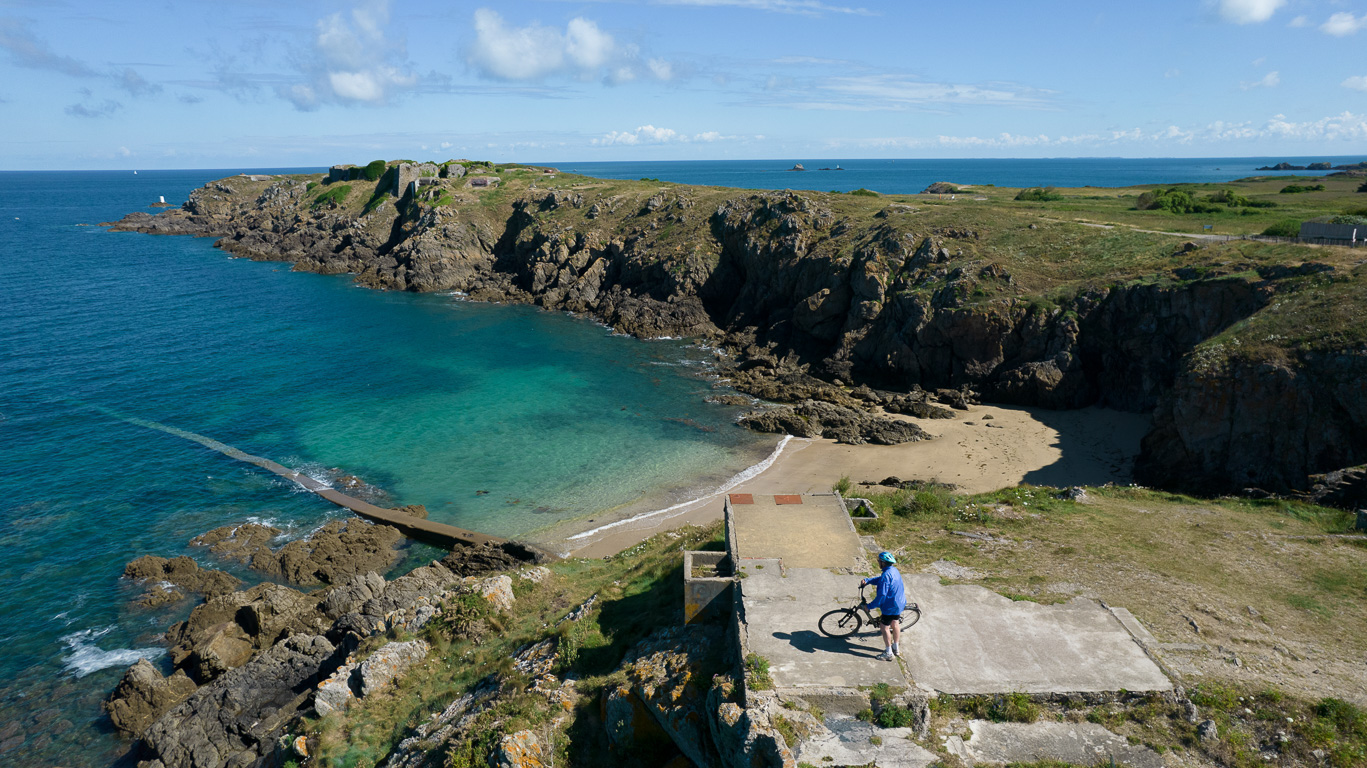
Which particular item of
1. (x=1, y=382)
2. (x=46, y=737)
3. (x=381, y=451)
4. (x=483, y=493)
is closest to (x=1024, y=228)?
(x=483, y=493)

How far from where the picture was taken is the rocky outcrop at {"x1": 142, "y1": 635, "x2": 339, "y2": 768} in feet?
53.1

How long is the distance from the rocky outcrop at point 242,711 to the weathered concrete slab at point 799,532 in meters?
11.6

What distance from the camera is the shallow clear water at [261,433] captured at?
21516mm

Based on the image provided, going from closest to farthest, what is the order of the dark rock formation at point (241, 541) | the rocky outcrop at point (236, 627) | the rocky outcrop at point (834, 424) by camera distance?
the rocky outcrop at point (236, 627) → the dark rock formation at point (241, 541) → the rocky outcrop at point (834, 424)

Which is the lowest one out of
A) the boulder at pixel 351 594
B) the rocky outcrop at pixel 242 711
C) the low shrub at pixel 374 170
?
the rocky outcrop at pixel 242 711

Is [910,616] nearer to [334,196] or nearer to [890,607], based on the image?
[890,607]

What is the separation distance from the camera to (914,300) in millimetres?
41375

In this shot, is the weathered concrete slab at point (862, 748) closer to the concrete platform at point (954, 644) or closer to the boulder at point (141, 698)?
the concrete platform at point (954, 644)

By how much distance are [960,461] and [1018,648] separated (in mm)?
20370

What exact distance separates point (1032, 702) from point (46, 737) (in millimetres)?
22833

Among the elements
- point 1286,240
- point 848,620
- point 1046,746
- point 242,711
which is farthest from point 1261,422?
point 242,711

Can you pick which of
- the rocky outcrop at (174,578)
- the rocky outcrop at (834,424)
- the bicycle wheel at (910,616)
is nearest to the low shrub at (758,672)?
the bicycle wheel at (910,616)

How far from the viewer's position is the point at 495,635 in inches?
674

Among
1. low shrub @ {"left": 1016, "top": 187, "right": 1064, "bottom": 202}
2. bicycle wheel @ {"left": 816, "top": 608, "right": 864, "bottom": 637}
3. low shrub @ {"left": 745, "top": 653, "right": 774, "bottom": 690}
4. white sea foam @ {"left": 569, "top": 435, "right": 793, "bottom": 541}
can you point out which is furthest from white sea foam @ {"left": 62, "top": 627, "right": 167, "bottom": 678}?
low shrub @ {"left": 1016, "top": 187, "right": 1064, "bottom": 202}
